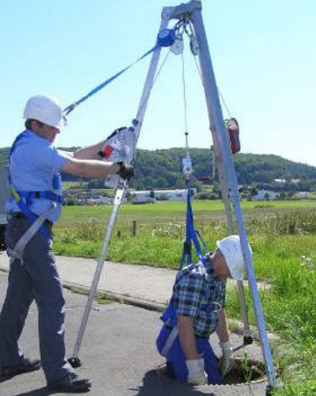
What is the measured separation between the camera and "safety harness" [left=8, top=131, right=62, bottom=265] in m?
4.77

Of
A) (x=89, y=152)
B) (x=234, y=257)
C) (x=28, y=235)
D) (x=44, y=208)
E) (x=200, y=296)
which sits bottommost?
(x=200, y=296)

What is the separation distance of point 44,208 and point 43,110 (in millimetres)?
723

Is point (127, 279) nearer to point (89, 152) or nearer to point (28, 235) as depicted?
point (89, 152)

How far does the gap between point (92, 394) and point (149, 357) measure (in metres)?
1.05

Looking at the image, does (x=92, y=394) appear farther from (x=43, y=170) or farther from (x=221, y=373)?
(x=43, y=170)

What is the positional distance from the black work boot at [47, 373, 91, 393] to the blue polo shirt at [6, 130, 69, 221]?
1.18m

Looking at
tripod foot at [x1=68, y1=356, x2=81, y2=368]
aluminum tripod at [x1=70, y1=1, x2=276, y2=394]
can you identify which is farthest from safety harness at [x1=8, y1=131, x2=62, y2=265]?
tripod foot at [x1=68, y1=356, x2=81, y2=368]

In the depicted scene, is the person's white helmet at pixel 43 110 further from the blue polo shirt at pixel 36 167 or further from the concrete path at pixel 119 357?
the concrete path at pixel 119 357

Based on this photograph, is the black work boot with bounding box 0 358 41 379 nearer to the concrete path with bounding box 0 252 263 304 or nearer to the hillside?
the hillside

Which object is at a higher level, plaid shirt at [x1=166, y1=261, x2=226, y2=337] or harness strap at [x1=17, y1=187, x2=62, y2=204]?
harness strap at [x1=17, y1=187, x2=62, y2=204]

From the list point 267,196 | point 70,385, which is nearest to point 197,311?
point 70,385

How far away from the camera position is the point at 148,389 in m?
4.81

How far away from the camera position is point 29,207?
4.84 m

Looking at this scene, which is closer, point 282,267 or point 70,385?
point 70,385
